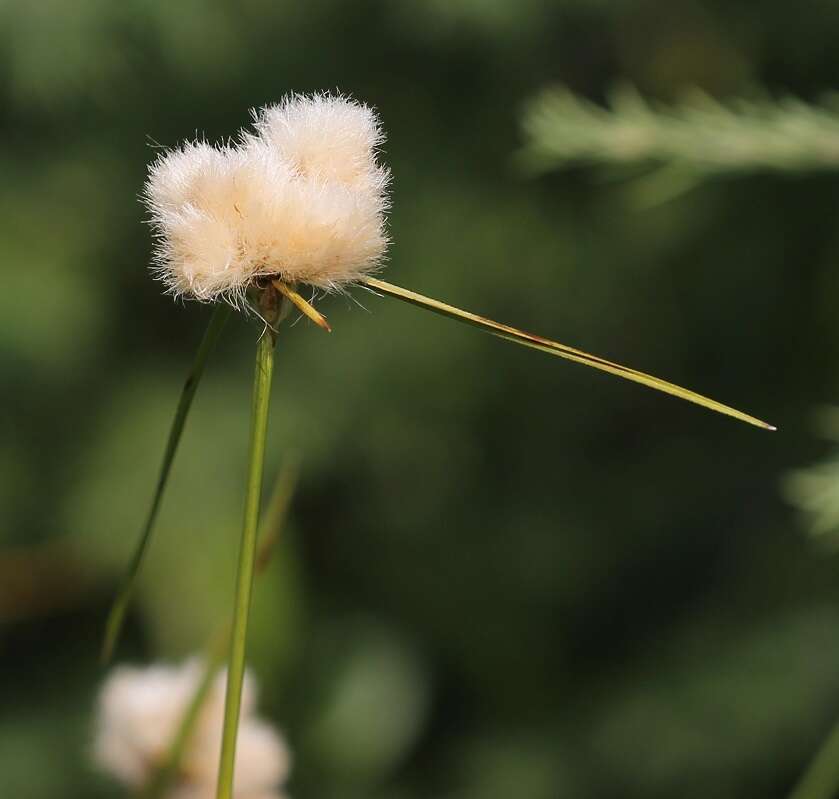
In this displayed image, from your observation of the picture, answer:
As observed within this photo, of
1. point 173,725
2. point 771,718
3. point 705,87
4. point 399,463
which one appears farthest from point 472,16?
point 173,725

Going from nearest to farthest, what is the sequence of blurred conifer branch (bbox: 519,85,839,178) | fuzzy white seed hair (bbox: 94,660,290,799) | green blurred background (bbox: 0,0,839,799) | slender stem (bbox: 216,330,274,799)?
slender stem (bbox: 216,330,274,799), fuzzy white seed hair (bbox: 94,660,290,799), blurred conifer branch (bbox: 519,85,839,178), green blurred background (bbox: 0,0,839,799)

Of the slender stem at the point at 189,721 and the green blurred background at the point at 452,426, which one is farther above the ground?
the green blurred background at the point at 452,426

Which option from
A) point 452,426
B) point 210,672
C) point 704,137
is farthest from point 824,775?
point 452,426

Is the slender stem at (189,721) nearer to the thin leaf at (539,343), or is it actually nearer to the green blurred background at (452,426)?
the thin leaf at (539,343)

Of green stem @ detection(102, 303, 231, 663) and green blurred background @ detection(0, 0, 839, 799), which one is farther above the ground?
green blurred background @ detection(0, 0, 839, 799)

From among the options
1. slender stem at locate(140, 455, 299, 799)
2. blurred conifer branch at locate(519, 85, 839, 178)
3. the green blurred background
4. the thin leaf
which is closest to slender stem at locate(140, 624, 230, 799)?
slender stem at locate(140, 455, 299, 799)

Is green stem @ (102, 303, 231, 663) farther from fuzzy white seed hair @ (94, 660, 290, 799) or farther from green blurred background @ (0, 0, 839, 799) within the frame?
green blurred background @ (0, 0, 839, 799)

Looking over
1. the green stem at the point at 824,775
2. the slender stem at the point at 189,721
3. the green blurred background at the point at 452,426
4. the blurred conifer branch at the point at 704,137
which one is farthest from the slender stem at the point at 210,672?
the green blurred background at the point at 452,426

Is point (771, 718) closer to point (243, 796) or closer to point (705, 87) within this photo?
point (705, 87)
